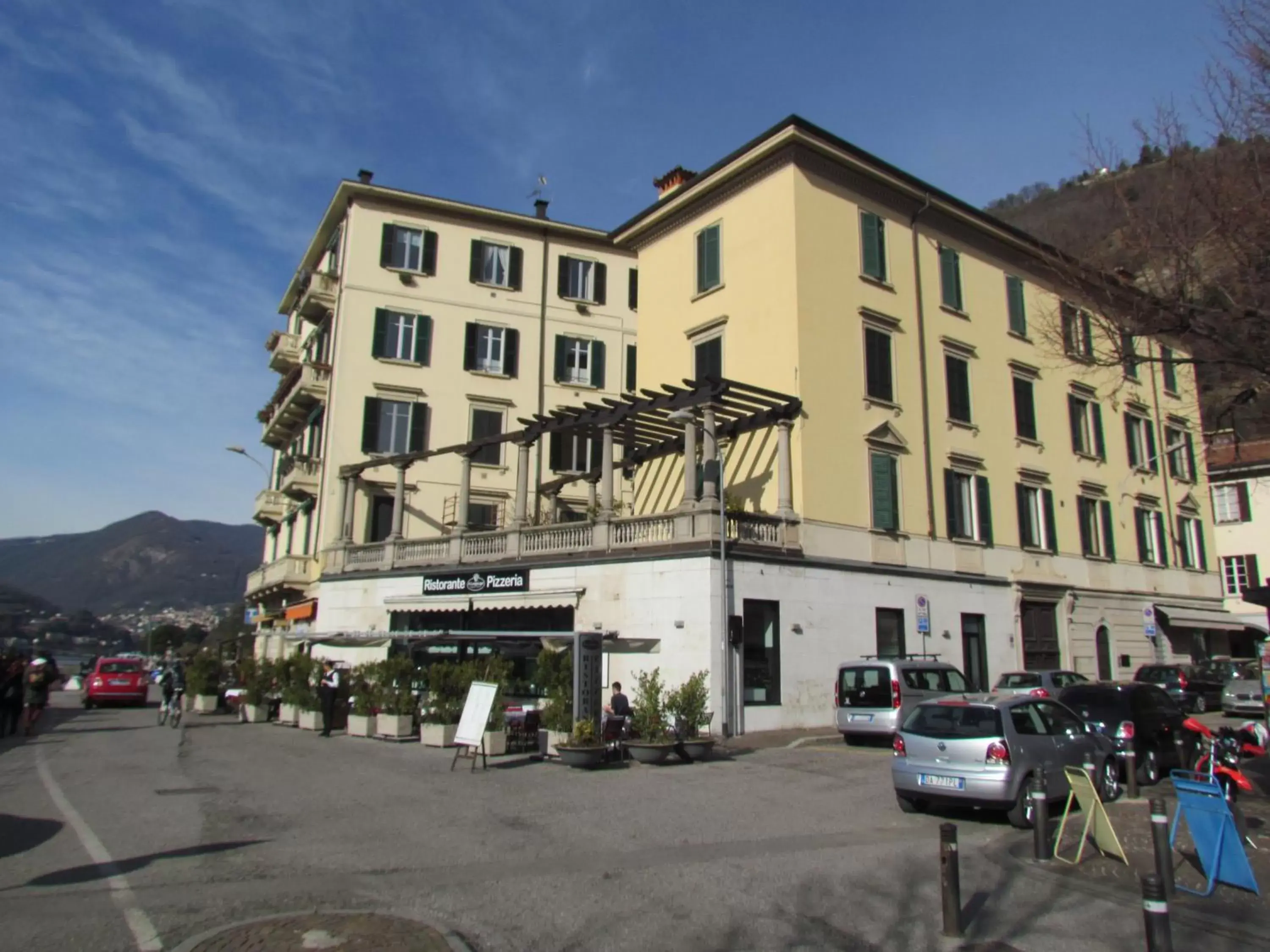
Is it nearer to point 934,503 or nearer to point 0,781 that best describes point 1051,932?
point 0,781

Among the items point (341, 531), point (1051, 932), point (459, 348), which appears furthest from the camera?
point (459, 348)

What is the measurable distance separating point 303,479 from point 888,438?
22.5 meters

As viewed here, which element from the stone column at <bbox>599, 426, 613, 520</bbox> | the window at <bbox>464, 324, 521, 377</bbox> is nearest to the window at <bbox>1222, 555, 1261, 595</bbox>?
the stone column at <bbox>599, 426, 613, 520</bbox>

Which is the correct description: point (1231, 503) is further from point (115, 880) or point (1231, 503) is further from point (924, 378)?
point (115, 880)

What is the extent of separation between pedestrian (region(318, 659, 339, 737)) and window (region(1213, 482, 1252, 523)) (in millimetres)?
39909

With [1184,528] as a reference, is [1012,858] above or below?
below

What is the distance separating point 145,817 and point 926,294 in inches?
1014

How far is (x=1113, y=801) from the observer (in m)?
12.5

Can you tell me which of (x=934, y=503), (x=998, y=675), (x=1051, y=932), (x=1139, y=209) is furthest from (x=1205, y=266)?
(x=998, y=675)

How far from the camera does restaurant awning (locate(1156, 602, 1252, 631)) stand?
3506cm

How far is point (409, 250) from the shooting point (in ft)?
120

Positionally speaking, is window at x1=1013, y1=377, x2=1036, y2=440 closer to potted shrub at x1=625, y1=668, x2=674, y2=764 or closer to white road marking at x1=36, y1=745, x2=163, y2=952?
potted shrub at x1=625, y1=668, x2=674, y2=764

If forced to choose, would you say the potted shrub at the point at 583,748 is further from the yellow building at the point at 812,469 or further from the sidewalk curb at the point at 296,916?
the sidewalk curb at the point at 296,916

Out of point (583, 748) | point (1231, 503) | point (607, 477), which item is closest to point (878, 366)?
point (607, 477)
